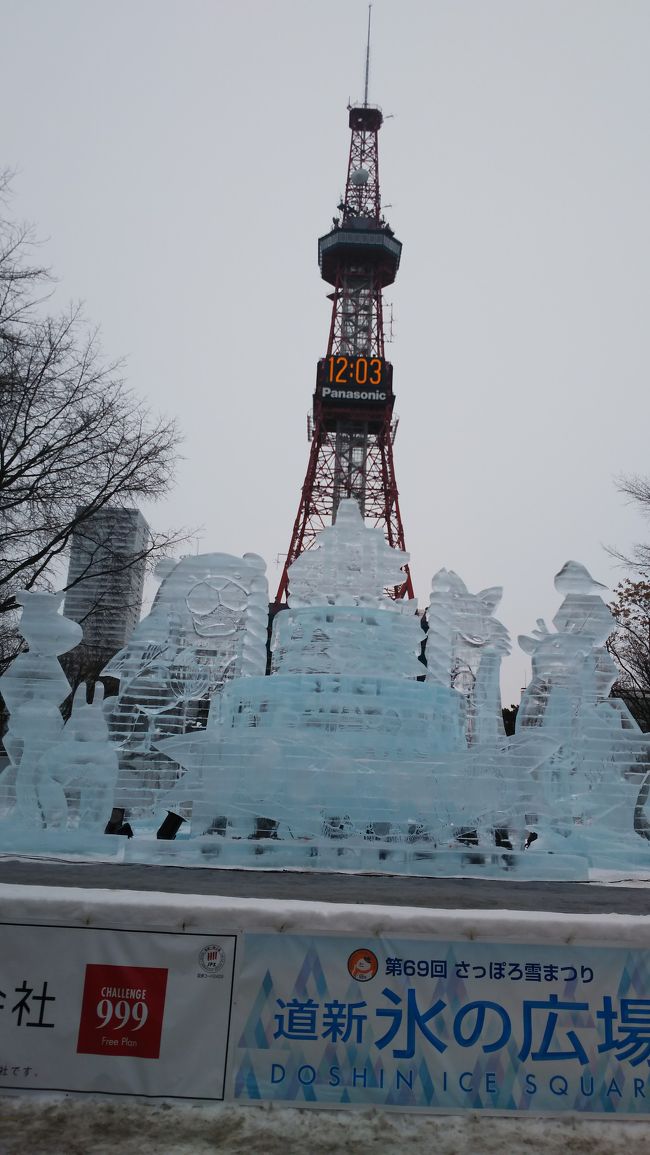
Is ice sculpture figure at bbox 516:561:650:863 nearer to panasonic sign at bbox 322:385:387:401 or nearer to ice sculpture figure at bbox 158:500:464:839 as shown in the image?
ice sculpture figure at bbox 158:500:464:839

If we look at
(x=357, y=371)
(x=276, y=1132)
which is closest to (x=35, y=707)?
(x=276, y=1132)

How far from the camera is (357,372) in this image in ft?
146

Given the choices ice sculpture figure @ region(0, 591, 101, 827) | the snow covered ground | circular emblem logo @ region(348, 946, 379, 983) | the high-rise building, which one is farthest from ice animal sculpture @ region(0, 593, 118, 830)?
circular emblem logo @ region(348, 946, 379, 983)

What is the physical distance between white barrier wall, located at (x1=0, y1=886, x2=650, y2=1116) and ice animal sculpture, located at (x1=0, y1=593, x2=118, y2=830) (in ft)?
25.2

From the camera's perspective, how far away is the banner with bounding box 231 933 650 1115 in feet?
12.0

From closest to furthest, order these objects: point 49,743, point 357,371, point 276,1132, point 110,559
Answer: point 276,1132, point 49,743, point 110,559, point 357,371

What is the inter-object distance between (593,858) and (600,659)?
264cm

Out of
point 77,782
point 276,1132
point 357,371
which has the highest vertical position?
point 357,371

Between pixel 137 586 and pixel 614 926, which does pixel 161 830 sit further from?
pixel 614 926

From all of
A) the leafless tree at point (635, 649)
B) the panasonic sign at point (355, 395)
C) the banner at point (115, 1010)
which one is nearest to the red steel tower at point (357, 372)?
the panasonic sign at point (355, 395)

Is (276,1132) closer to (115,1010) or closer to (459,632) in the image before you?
(115,1010)

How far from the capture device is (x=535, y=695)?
12.2 m

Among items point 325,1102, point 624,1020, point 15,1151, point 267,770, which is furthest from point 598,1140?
point 267,770

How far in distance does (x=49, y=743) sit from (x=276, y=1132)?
8580mm
